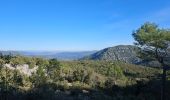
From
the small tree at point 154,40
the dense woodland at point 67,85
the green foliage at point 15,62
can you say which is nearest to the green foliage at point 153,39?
the small tree at point 154,40

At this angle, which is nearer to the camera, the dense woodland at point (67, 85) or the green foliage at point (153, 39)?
the dense woodland at point (67, 85)

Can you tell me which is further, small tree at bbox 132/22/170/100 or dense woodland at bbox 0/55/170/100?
small tree at bbox 132/22/170/100

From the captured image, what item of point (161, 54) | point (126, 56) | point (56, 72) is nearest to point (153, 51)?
point (161, 54)

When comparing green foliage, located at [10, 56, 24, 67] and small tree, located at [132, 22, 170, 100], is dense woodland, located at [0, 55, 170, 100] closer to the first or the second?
green foliage, located at [10, 56, 24, 67]

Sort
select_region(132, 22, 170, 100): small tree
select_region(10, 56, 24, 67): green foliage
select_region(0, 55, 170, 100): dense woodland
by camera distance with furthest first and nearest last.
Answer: select_region(10, 56, 24, 67): green foliage
select_region(132, 22, 170, 100): small tree
select_region(0, 55, 170, 100): dense woodland

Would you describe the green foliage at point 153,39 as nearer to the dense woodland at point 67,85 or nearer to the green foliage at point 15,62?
the dense woodland at point 67,85

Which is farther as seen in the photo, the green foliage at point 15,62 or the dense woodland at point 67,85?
the green foliage at point 15,62

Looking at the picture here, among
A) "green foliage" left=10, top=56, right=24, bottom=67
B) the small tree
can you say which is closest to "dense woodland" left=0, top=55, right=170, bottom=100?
"green foliage" left=10, top=56, right=24, bottom=67

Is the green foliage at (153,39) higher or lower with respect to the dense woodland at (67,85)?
higher

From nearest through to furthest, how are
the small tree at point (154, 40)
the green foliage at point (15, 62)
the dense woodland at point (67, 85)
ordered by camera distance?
the dense woodland at point (67, 85) < the small tree at point (154, 40) < the green foliage at point (15, 62)

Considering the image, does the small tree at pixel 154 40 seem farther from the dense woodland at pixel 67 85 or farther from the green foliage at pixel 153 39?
the dense woodland at pixel 67 85

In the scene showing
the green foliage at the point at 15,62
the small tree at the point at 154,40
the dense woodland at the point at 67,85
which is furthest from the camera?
the green foliage at the point at 15,62

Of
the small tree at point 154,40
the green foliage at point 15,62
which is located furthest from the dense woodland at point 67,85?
the small tree at point 154,40

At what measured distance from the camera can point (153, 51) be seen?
27.5 meters
